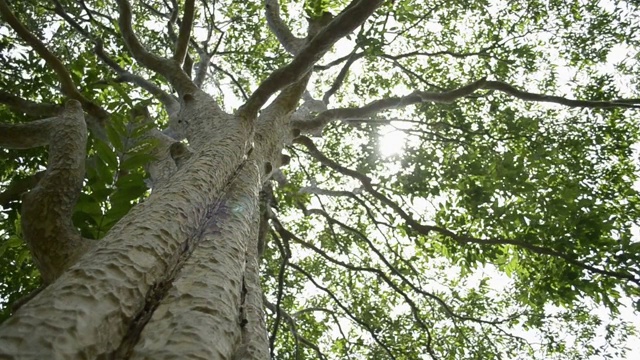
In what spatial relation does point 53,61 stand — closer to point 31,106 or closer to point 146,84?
point 31,106

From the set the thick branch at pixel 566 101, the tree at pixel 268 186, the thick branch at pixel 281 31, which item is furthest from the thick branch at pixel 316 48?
the thick branch at pixel 566 101

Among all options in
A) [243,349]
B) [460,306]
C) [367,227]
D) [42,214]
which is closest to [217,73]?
[367,227]

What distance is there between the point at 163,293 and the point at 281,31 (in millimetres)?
5331

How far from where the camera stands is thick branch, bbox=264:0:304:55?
5914mm

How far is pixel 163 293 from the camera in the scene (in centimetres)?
144

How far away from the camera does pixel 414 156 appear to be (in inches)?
223

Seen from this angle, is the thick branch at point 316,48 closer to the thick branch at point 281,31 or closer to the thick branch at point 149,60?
the thick branch at point 149,60

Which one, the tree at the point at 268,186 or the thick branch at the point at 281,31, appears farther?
the thick branch at the point at 281,31

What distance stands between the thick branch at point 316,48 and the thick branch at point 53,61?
105 cm

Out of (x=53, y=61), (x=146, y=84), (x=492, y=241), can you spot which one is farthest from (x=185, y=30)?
(x=492, y=241)

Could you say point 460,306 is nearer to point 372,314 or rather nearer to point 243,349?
point 372,314

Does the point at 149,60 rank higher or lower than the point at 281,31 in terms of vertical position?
lower

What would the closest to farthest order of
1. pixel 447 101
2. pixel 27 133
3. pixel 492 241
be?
pixel 27 133 < pixel 492 241 < pixel 447 101

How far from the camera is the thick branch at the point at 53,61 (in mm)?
2941
